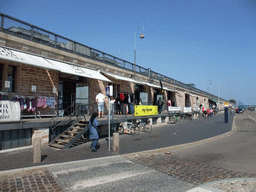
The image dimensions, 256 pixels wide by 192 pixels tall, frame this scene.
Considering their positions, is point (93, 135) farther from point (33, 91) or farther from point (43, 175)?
point (33, 91)

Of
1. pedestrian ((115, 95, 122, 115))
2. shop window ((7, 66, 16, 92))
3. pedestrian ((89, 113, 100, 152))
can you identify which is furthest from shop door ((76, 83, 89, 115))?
pedestrian ((89, 113, 100, 152))

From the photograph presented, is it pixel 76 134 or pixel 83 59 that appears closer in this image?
pixel 76 134

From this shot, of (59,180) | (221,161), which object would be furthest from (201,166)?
(59,180)

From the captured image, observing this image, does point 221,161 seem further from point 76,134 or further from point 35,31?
point 35,31

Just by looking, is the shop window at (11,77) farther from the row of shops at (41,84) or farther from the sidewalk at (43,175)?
the sidewalk at (43,175)

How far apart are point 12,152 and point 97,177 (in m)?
4.58

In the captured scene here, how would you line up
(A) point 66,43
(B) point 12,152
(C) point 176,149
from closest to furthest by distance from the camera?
(B) point 12,152
(C) point 176,149
(A) point 66,43

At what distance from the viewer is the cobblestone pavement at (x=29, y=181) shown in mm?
4475

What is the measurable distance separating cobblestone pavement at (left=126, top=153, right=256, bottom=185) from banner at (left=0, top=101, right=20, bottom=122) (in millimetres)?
4892

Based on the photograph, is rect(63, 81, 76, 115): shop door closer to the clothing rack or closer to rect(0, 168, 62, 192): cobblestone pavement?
the clothing rack

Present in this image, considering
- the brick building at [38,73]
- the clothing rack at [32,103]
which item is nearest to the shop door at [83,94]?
the brick building at [38,73]

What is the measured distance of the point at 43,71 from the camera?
35.8 feet

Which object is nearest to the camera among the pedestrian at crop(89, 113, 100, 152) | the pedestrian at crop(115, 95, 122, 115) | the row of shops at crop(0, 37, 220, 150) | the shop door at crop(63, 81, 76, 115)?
the row of shops at crop(0, 37, 220, 150)

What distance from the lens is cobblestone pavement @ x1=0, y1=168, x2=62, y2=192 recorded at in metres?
4.48
